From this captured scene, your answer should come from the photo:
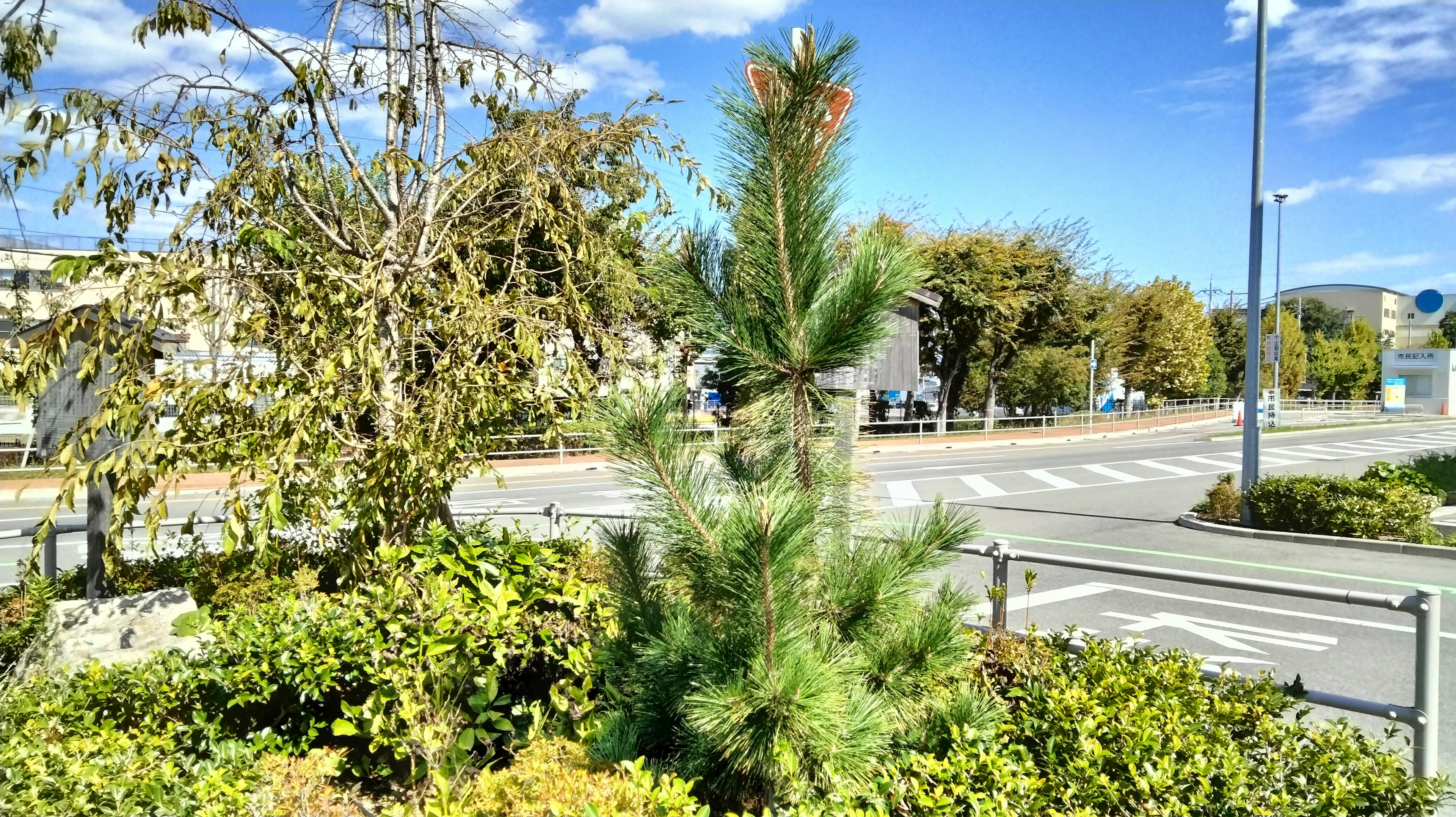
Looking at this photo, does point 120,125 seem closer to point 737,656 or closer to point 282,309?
point 282,309

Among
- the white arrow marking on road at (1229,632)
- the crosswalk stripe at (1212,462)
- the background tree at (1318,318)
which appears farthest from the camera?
the background tree at (1318,318)

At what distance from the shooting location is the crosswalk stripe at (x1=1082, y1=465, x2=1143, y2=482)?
19312mm

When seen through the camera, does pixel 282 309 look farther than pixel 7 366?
Yes

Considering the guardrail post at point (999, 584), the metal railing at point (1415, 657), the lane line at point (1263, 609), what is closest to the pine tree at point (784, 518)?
the metal railing at point (1415, 657)

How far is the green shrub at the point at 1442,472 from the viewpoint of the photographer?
13.4 metres

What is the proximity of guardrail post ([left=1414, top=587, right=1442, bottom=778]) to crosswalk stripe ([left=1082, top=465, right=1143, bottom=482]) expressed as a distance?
1677cm

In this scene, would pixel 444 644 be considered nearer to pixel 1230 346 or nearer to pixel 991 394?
pixel 991 394

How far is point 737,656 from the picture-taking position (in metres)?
2.57

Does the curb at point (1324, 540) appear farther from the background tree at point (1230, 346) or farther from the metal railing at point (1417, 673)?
the background tree at point (1230, 346)

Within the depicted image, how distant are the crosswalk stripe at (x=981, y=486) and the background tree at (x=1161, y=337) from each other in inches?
1154

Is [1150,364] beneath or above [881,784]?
above

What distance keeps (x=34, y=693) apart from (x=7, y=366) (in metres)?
1.60

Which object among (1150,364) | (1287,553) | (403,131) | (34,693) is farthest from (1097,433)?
(34,693)

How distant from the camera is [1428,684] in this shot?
10.8 feet
